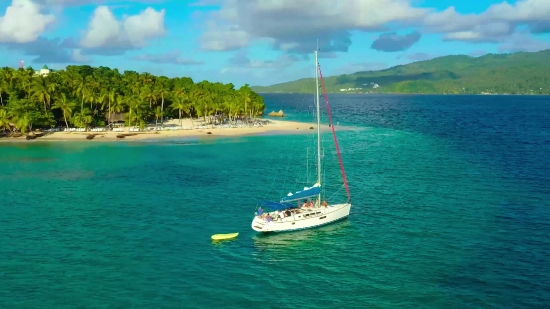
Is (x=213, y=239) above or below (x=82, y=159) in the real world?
below

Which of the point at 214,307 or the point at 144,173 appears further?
the point at 144,173

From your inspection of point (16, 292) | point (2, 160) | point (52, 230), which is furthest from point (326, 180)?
point (2, 160)

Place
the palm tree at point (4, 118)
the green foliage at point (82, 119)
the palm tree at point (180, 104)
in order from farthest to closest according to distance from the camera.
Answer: the palm tree at point (180, 104), the green foliage at point (82, 119), the palm tree at point (4, 118)

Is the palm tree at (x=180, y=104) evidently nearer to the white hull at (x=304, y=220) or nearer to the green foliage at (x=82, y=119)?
the green foliage at (x=82, y=119)

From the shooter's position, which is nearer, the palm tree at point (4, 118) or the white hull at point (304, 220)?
the white hull at point (304, 220)

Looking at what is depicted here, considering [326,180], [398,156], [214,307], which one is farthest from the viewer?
[398,156]

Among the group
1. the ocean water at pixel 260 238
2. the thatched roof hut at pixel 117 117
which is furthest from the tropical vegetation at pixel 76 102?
the ocean water at pixel 260 238

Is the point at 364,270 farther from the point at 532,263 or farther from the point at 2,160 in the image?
the point at 2,160
